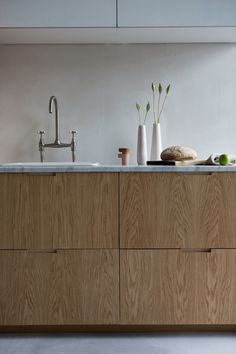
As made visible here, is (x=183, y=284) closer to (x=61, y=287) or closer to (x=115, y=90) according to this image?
(x=61, y=287)

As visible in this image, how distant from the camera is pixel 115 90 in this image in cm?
345

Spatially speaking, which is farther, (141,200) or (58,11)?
(58,11)

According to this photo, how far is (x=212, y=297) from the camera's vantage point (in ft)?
9.07

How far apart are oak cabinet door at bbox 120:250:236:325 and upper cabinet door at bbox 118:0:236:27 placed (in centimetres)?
123

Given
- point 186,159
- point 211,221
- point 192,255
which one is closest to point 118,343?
point 192,255

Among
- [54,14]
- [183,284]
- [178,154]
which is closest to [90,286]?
[183,284]

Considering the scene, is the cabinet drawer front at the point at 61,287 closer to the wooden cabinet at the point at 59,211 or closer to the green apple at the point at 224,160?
the wooden cabinet at the point at 59,211

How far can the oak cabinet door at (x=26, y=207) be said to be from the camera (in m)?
2.76

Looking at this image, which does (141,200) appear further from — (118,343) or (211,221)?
(118,343)

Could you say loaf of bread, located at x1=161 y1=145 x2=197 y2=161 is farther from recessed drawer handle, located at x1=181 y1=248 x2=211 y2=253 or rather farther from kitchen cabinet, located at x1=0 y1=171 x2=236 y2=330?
recessed drawer handle, located at x1=181 y1=248 x2=211 y2=253

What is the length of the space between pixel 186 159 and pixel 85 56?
970 mm

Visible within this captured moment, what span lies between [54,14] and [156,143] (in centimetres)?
94

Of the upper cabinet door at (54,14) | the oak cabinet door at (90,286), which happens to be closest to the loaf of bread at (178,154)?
the oak cabinet door at (90,286)

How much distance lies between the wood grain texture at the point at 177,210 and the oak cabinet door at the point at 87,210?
0.17 ft
